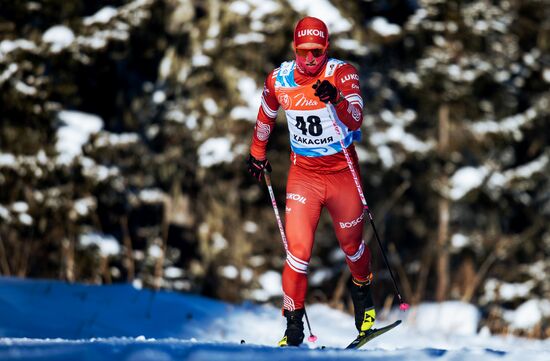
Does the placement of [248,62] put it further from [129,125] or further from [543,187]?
[543,187]

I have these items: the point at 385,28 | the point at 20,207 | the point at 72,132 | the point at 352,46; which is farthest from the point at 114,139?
the point at 385,28

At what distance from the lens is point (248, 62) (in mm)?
14133

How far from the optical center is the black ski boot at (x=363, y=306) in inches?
234

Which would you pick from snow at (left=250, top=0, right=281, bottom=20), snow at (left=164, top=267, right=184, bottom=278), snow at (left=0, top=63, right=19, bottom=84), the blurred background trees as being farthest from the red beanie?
snow at (left=164, top=267, right=184, bottom=278)

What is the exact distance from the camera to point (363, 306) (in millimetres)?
5953

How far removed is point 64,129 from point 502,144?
32.8 feet

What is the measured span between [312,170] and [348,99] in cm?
63

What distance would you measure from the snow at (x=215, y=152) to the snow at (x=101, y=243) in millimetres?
2187

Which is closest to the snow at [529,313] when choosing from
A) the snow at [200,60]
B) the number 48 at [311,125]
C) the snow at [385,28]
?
the snow at [385,28]

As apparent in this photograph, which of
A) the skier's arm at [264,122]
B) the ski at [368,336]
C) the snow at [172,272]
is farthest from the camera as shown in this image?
the snow at [172,272]

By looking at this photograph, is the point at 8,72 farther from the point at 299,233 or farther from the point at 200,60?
the point at 299,233

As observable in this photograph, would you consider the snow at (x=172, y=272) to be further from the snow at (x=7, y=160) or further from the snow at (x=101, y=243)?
the snow at (x=7, y=160)

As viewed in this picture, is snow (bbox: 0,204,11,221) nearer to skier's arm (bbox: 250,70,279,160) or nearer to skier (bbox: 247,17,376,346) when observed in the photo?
skier's arm (bbox: 250,70,279,160)

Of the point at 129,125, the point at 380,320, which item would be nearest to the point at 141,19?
the point at 129,125
